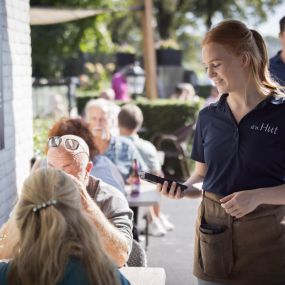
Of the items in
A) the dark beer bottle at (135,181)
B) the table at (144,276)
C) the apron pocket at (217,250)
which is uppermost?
the apron pocket at (217,250)

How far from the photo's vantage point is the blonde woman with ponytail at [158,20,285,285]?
105 inches

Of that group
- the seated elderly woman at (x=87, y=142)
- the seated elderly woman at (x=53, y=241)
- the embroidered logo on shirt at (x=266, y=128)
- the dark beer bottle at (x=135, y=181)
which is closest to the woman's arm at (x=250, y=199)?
the embroidered logo on shirt at (x=266, y=128)

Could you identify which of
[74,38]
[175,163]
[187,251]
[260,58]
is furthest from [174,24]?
[260,58]

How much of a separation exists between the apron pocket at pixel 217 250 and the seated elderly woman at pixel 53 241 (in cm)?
66

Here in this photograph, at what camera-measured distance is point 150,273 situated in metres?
2.94

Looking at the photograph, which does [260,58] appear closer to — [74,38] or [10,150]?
[10,150]

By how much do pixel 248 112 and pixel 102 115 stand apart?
3198mm

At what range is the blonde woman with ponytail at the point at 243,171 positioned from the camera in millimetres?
2666

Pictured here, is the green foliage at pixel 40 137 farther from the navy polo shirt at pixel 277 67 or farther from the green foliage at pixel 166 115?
the green foliage at pixel 166 115

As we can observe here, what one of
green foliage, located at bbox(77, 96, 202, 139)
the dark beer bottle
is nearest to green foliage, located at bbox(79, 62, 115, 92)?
green foliage, located at bbox(77, 96, 202, 139)

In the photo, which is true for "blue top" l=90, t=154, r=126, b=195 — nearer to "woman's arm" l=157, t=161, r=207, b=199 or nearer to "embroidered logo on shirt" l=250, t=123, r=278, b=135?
"woman's arm" l=157, t=161, r=207, b=199

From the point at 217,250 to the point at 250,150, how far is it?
42 centimetres

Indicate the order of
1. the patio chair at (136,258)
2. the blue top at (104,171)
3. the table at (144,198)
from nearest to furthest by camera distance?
1. the patio chair at (136,258)
2. the blue top at (104,171)
3. the table at (144,198)

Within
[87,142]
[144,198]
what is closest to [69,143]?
[87,142]
